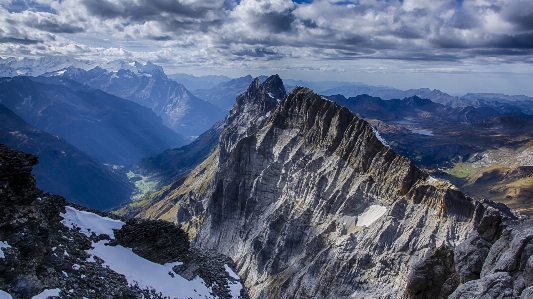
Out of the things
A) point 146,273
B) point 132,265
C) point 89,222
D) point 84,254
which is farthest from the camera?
point 89,222

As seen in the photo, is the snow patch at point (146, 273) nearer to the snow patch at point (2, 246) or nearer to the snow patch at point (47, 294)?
the snow patch at point (47, 294)

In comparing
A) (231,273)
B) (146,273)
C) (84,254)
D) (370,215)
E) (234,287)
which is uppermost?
(84,254)

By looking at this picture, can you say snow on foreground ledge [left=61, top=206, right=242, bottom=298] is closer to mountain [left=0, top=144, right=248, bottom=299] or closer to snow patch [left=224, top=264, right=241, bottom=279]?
mountain [left=0, top=144, right=248, bottom=299]

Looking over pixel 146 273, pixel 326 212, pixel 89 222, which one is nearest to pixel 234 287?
pixel 146 273

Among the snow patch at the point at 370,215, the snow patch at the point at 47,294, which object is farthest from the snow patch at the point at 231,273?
the snow patch at the point at 47,294

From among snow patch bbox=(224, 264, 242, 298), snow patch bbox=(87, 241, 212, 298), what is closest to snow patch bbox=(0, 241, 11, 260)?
snow patch bbox=(87, 241, 212, 298)

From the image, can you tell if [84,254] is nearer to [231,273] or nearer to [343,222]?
[231,273]

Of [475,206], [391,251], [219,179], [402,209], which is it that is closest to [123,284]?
[391,251]

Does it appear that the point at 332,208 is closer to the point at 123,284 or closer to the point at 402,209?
the point at 402,209
